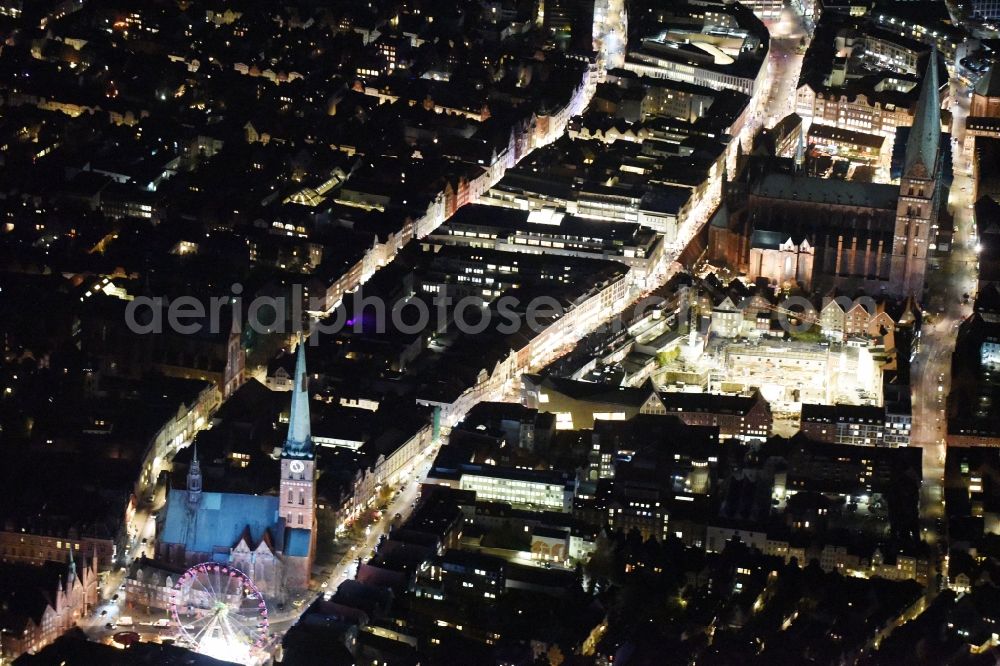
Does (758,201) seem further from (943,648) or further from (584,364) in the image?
(943,648)

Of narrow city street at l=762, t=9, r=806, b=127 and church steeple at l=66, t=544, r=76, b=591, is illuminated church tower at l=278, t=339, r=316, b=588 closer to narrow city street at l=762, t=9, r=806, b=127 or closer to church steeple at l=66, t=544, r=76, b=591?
church steeple at l=66, t=544, r=76, b=591

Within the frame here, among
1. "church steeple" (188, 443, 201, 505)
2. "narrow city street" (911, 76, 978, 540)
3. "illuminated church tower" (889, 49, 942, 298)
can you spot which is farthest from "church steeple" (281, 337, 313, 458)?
"illuminated church tower" (889, 49, 942, 298)

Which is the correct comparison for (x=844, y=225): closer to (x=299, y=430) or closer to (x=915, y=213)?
(x=915, y=213)

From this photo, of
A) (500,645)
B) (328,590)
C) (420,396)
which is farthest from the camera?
(420,396)

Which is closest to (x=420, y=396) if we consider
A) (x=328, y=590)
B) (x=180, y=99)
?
(x=328, y=590)

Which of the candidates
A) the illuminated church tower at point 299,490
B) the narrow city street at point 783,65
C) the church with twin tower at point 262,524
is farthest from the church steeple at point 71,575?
the narrow city street at point 783,65
